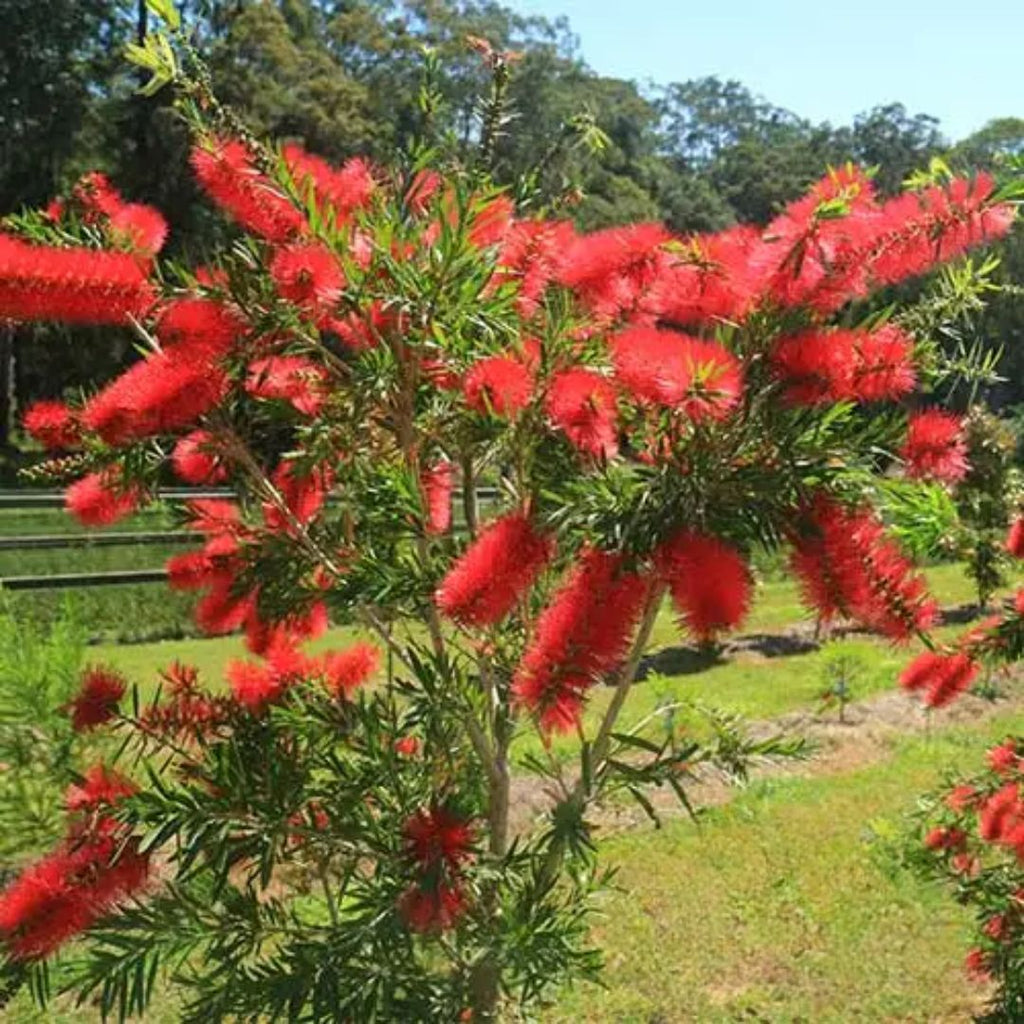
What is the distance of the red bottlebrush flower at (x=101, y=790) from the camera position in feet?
6.14

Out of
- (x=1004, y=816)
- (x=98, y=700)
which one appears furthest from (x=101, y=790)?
(x=1004, y=816)

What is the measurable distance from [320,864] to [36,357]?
21.4 m

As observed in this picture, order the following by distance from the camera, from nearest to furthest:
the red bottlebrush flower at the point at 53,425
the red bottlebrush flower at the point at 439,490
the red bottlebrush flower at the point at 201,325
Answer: the red bottlebrush flower at the point at 201,325, the red bottlebrush flower at the point at 53,425, the red bottlebrush flower at the point at 439,490

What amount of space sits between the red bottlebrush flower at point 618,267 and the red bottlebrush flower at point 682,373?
24 cm

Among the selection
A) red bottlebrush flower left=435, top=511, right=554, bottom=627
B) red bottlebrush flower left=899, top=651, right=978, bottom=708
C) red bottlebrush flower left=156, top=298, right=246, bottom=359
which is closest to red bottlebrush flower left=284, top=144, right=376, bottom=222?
red bottlebrush flower left=156, top=298, right=246, bottom=359

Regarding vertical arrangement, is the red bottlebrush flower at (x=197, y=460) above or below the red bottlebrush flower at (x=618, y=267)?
below

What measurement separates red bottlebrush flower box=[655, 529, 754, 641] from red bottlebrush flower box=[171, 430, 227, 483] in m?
0.75

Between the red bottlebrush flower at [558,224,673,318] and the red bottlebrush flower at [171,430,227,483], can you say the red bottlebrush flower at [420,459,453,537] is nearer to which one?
the red bottlebrush flower at [171,430,227,483]

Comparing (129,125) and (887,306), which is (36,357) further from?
(887,306)

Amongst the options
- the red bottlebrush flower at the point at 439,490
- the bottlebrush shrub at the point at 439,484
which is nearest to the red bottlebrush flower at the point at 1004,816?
the bottlebrush shrub at the point at 439,484

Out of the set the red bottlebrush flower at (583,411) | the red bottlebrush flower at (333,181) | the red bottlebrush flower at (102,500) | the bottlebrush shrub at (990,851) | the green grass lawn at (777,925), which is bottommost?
the green grass lawn at (777,925)

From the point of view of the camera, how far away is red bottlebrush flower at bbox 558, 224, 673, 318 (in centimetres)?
167

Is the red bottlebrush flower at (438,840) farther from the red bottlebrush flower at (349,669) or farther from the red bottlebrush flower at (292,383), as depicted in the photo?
the red bottlebrush flower at (292,383)

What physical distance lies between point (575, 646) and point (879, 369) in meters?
0.51
